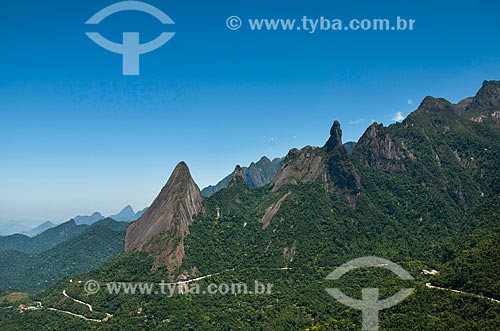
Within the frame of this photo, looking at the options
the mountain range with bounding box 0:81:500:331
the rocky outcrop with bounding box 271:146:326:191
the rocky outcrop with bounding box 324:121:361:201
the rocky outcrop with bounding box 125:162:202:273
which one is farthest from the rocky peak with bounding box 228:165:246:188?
the rocky outcrop with bounding box 324:121:361:201

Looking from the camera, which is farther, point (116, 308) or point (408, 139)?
point (408, 139)

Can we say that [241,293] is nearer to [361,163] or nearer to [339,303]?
[339,303]

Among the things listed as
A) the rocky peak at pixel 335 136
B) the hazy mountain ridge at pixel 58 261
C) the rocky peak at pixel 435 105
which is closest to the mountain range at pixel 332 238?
the rocky peak at pixel 435 105

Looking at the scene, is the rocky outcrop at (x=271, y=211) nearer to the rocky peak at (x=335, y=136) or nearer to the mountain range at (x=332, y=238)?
the mountain range at (x=332, y=238)

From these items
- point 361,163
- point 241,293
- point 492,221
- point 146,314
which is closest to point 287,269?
point 241,293

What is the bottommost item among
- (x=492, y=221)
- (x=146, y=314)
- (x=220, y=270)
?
(x=146, y=314)

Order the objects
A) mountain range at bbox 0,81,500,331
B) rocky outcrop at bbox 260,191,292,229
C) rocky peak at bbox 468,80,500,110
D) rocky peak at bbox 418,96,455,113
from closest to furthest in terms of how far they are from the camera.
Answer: mountain range at bbox 0,81,500,331 < rocky outcrop at bbox 260,191,292,229 < rocky peak at bbox 418,96,455,113 < rocky peak at bbox 468,80,500,110

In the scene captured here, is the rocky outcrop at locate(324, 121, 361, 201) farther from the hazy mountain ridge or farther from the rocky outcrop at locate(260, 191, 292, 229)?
the hazy mountain ridge
